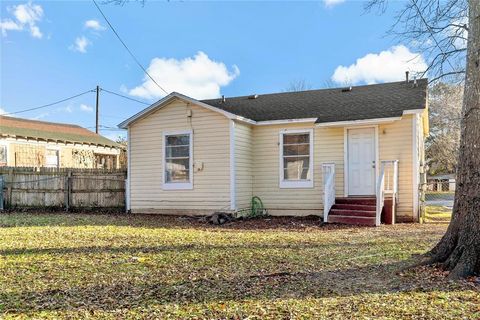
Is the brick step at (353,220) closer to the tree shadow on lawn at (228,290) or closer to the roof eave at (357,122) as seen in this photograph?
the roof eave at (357,122)

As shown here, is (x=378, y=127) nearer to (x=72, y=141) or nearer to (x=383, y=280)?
(x=383, y=280)

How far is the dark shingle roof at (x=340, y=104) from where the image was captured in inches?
421

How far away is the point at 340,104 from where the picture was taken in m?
12.2

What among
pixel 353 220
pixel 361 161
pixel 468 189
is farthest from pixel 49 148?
pixel 468 189

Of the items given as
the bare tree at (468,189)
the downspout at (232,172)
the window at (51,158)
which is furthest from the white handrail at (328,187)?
the window at (51,158)

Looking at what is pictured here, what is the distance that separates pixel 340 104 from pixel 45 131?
18653 mm

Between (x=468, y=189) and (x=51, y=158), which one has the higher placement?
(x=51, y=158)

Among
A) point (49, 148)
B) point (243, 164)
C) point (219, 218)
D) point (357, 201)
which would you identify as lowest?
point (219, 218)

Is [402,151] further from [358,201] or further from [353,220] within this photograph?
[353,220]

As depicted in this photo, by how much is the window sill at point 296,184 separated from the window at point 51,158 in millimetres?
14660

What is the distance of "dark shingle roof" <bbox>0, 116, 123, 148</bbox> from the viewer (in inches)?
777

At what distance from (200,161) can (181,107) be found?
1.76 meters

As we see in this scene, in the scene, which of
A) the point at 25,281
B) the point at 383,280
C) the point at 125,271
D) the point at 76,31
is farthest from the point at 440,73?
the point at 76,31

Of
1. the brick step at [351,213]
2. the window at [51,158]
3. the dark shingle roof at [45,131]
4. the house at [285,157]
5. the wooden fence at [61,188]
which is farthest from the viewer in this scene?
the window at [51,158]
